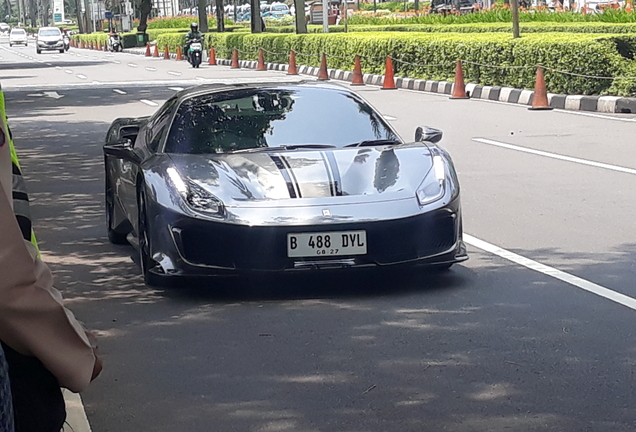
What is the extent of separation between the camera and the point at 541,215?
29.2 ft

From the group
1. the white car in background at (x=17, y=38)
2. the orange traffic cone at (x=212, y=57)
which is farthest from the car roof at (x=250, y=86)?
the white car in background at (x=17, y=38)

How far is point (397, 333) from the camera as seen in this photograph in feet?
18.4

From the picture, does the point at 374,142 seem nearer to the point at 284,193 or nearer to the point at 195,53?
the point at 284,193

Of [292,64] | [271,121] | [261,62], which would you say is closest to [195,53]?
[261,62]

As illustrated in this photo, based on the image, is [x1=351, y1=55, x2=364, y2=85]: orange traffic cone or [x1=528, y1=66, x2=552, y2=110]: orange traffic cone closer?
[x1=528, y1=66, x2=552, y2=110]: orange traffic cone

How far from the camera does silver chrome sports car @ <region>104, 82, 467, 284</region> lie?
247 inches

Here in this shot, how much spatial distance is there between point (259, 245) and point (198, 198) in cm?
42

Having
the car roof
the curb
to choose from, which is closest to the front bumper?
the car roof

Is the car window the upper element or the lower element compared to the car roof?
lower

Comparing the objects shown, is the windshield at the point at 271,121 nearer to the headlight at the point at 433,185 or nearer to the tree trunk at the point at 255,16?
the headlight at the point at 433,185

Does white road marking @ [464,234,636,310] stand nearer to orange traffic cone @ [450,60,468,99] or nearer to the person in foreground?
→ the person in foreground

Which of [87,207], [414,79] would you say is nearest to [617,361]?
[87,207]

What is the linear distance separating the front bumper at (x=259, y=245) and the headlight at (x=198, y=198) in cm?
7

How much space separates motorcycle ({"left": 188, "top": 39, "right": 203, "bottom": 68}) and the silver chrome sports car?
3414cm
